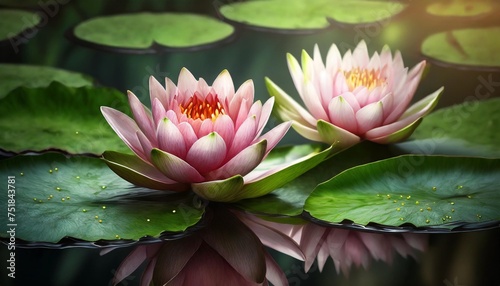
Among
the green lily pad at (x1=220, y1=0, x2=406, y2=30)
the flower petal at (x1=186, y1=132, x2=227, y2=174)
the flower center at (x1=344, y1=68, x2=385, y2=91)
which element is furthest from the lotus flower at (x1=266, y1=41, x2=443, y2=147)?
the green lily pad at (x1=220, y1=0, x2=406, y2=30)

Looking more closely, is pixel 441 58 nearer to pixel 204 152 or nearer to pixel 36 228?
pixel 204 152

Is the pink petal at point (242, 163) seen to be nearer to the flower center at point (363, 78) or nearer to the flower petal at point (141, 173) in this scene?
the flower petal at point (141, 173)

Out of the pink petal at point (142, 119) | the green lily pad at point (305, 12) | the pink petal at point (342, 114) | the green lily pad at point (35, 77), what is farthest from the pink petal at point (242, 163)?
the green lily pad at point (305, 12)

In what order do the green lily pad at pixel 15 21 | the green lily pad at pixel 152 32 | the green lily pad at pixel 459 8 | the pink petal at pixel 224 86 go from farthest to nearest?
the green lily pad at pixel 459 8, the green lily pad at pixel 15 21, the green lily pad at pixel 152 32, the pink petal at pixel 224 86

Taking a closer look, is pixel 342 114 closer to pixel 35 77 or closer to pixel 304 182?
pixel 304 182

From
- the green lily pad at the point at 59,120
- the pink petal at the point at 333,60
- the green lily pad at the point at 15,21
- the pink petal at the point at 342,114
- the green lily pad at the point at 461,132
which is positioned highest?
the pink petal at the point at 333,60

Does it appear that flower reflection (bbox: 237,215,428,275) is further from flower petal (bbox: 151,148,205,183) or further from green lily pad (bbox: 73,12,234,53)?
green lily pad (bbox: 73,12,234,53)
